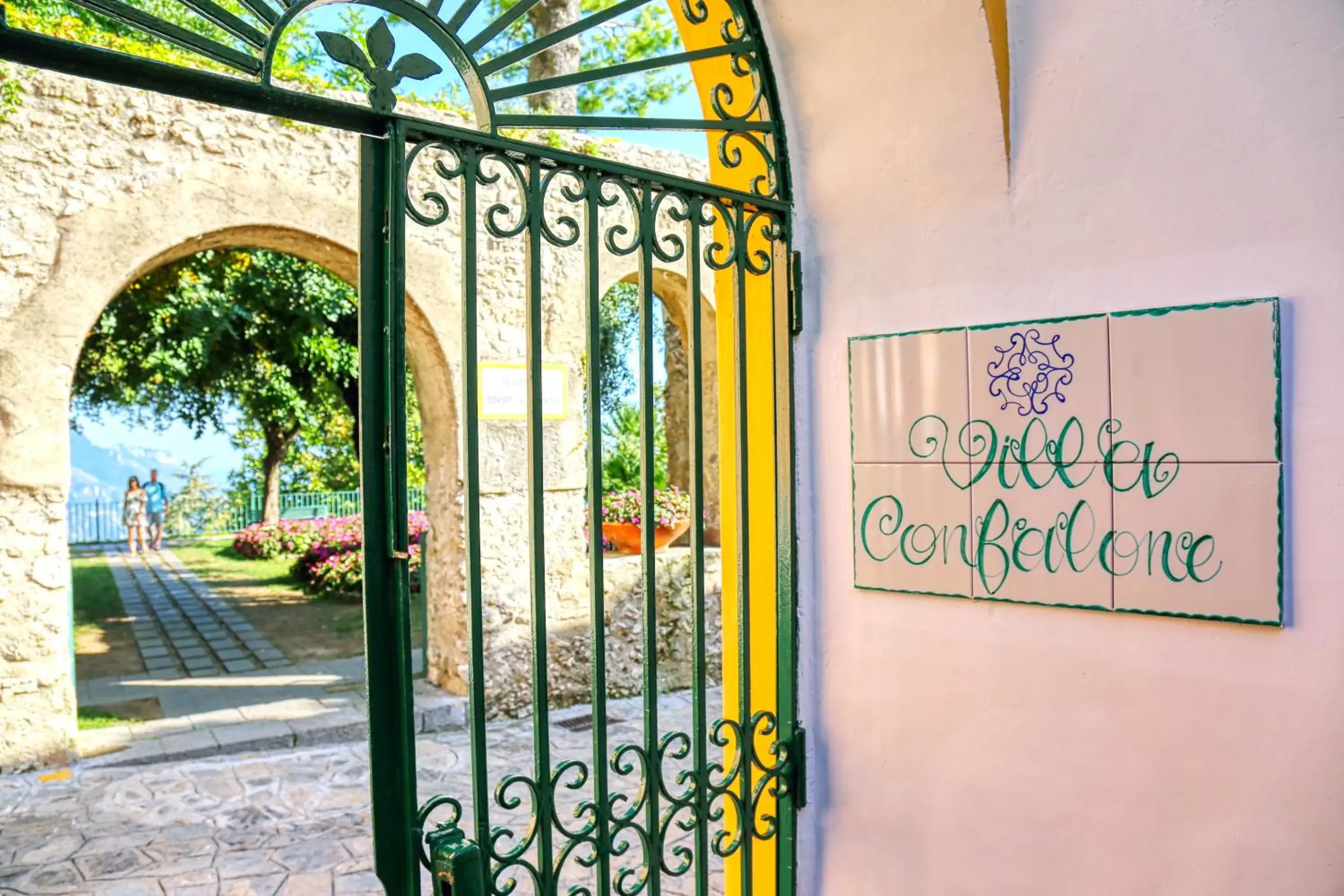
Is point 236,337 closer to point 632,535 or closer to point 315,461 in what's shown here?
point 632,535

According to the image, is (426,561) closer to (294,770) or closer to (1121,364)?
(294,770)

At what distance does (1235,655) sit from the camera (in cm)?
183

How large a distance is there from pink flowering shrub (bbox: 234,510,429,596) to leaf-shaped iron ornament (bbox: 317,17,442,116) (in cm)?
742

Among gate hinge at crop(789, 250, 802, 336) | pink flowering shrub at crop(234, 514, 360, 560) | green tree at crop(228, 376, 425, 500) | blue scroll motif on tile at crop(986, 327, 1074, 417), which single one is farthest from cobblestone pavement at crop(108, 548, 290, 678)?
blue scroll motif on tile at crop(986, 327, 1074, 417)

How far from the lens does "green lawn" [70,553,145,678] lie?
716 cm

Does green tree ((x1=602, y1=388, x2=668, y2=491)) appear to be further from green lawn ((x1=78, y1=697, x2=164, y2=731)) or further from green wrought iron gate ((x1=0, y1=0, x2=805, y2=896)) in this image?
green wrought iron gate ((x1=0, y1=0, x2=805, y2=896))

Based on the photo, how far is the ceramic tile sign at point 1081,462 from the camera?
1800 millimetres

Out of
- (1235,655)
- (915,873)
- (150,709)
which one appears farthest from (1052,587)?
(150,709)

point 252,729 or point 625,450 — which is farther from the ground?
point 625,450

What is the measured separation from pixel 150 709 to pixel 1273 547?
20.1ft

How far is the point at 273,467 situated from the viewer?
16297 mm

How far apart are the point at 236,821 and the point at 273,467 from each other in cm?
1317

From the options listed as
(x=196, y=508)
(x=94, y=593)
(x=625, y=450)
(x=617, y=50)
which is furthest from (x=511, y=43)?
(x=196, y=508)

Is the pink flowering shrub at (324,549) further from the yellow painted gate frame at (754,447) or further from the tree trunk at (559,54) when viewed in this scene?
the yellow painted gate frame at (754,447)
